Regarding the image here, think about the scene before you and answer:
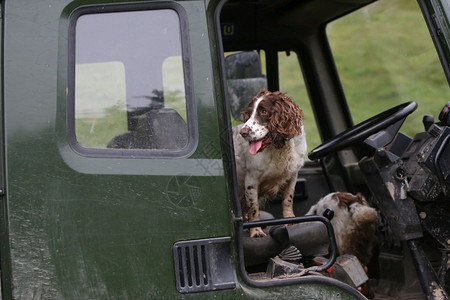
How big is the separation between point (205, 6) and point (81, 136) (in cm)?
70

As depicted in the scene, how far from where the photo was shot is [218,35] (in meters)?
2.77

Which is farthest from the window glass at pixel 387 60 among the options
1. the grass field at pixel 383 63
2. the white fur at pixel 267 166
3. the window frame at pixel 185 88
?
the window frame at pixel 185 88

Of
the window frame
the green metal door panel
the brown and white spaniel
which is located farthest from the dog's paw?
the window frame

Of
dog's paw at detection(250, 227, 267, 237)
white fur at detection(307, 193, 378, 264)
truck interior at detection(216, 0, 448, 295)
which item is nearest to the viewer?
dog's paw at detection(250, 227, 267, 237)

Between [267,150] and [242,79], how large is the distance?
107cm

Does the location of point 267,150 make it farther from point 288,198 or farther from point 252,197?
point 288,198

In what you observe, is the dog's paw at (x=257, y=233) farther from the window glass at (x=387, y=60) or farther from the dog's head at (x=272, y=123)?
the window glass at (x=387, y=60)

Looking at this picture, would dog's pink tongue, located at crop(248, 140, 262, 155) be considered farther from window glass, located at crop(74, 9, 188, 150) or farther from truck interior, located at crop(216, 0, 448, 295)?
truck interior, located at crop(216, 0, 448, 295)

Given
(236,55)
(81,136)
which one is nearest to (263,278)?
(81,136)

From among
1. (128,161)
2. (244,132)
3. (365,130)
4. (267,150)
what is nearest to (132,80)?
(128,161)

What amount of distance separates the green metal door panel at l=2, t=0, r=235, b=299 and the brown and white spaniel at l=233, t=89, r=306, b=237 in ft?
2.08

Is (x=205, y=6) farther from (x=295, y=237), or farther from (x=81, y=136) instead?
(x=295, y=237)

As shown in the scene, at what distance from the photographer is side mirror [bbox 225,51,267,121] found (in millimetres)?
4332

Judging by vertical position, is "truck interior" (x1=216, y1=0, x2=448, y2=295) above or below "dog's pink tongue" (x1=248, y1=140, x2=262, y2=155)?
above
